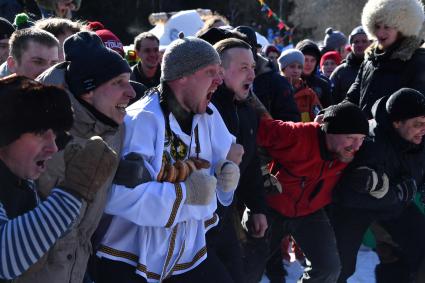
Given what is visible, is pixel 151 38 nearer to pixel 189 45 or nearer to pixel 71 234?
pixel 189 45

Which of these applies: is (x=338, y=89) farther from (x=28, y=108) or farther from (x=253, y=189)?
(x=28, y=108)

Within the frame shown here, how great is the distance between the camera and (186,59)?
2877 millimetres

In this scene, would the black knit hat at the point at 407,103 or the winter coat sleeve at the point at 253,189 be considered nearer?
the winter coat sleeve at the point at 253,189

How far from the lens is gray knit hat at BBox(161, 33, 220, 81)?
2869mm

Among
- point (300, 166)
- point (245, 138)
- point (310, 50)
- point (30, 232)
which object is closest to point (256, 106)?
point (245, 138)

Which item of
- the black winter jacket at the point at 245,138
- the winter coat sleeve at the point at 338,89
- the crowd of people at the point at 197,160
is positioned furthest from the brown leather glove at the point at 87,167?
the winter coat sleeve at the point at 338,89

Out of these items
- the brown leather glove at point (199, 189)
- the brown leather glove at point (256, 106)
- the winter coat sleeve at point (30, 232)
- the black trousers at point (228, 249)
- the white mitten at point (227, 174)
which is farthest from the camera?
the brown leather glove at point (256, 106)

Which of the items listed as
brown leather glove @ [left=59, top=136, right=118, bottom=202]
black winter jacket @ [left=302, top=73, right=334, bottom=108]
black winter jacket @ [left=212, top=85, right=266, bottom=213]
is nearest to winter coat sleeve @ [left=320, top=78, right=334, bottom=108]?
black winter jacket @ [left=302, top=73, right=334, bottom=108]

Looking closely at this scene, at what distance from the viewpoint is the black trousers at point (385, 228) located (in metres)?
4.24

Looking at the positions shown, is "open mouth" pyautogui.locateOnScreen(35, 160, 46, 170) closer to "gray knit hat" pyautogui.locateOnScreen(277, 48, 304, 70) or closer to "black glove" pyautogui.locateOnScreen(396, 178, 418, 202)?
"black glove" pyautogui.locateOnScreen(396, 178, 418, 202)

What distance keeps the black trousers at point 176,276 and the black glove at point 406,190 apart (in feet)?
5.38

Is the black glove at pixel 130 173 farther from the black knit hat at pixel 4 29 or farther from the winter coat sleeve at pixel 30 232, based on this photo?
the black knit hat at pixel 4 29

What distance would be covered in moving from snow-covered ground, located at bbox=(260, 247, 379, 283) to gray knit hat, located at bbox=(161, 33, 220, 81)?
8.91 ft

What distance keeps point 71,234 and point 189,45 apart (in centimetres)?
112
